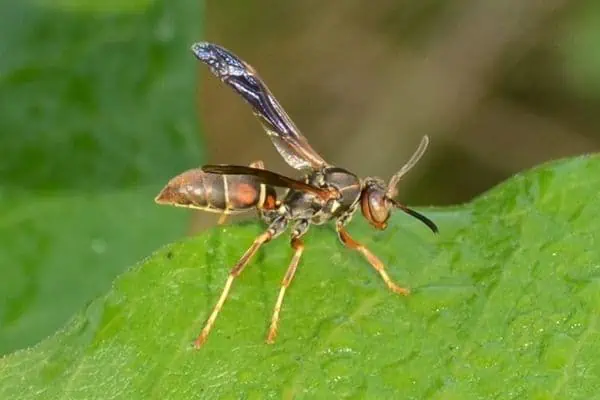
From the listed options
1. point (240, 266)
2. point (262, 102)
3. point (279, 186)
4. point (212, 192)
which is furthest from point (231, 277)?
point (262, 102)

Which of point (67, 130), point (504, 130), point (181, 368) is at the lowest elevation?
point (504, 130)

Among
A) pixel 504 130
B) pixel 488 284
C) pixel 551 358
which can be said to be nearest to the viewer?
pixel 551 358

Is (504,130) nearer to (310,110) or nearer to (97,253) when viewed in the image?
(310,110)

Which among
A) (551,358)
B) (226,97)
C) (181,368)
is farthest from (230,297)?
(226,97)

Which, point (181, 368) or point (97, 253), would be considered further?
point (97, 253)

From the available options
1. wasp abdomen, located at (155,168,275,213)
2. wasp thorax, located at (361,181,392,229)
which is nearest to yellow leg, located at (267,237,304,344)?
wasp thorax, located at (361,181,392,229)

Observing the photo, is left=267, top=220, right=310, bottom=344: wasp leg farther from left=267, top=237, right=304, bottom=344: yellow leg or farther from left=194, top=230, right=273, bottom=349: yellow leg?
left=194, top=230, right=273, bottom=349: yellow leg

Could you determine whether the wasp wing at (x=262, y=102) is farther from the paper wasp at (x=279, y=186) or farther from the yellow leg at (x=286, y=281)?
the yellow leg at (x=286, y=281)
